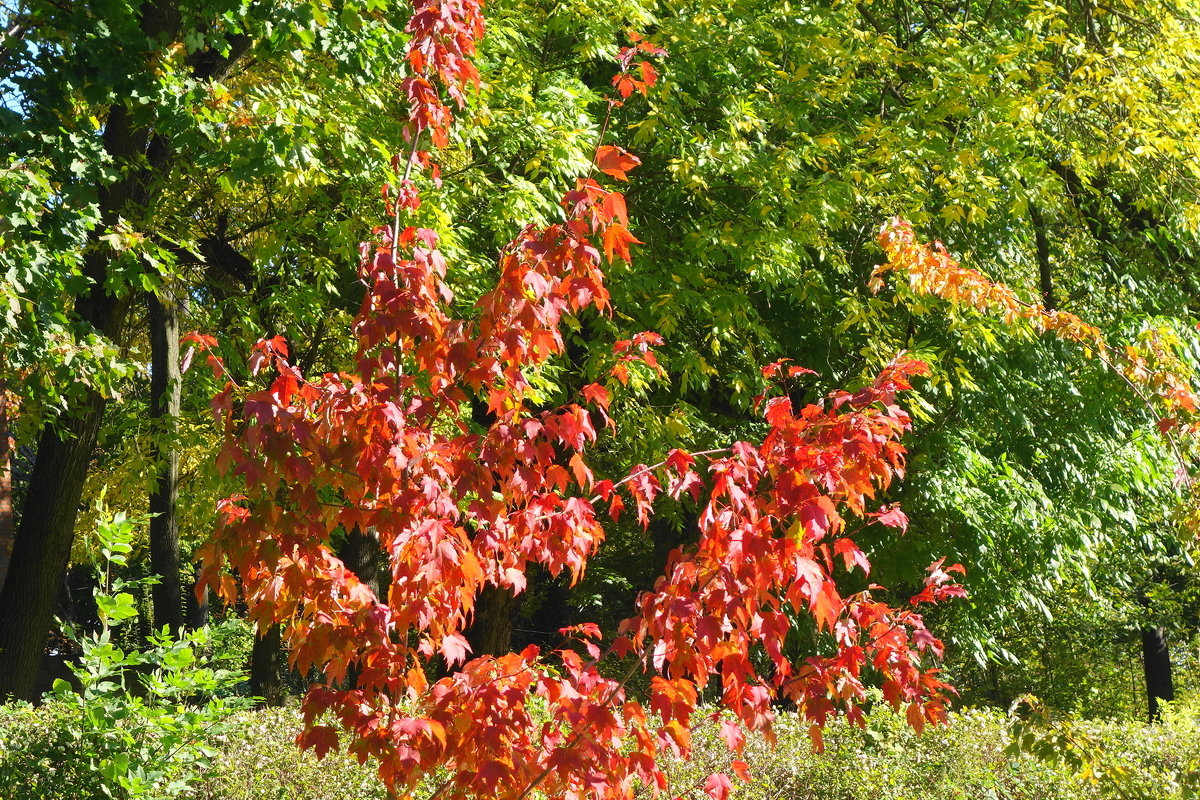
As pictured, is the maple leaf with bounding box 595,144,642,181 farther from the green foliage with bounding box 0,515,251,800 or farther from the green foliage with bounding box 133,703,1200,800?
the green foliage with bounding box 133,703,1200,800

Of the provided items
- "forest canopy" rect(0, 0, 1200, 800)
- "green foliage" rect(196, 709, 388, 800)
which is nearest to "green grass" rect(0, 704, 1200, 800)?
"green foliage" rect(196, 709, 388, 800)

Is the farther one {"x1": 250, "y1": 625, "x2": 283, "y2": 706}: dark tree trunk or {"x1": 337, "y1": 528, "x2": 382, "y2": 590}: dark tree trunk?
{"x1": 250, "y1": 625, "x2": 283, "y2": 706}: dark tree trunk

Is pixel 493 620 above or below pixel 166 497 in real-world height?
below

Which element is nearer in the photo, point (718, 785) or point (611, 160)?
point (611, 160)

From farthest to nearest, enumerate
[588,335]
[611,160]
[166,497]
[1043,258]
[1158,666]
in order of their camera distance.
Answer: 1. [1158,666]
2. [588,335]
3. [1043,258]
4. [166,497]
5. [611,160]

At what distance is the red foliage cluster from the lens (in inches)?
129

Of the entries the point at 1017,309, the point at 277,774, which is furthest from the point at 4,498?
the point at 1017,309

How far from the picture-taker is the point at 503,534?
146 inches

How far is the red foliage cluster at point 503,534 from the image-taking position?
3275 millimetres

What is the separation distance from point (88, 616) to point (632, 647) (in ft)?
90.1

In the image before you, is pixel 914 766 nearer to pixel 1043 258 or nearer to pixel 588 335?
pixel 1043 258

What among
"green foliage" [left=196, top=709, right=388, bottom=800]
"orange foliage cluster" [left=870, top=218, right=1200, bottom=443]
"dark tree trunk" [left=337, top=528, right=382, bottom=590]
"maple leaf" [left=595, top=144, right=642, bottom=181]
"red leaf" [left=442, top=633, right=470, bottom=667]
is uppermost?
"orange foliage cluster" [left=870, top=218, right=1200, bottom=443]

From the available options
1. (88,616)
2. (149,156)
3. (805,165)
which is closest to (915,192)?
(805,165)

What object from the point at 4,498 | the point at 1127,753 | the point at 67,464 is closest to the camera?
the point at 1127,753
